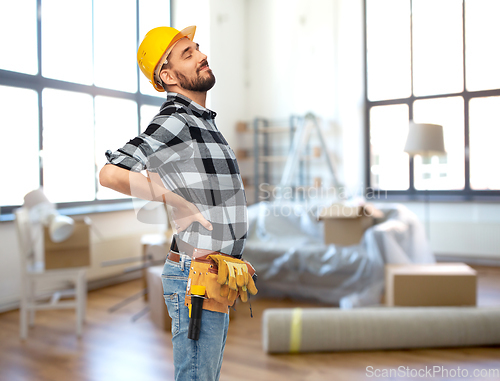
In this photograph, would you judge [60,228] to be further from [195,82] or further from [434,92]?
[434,92]

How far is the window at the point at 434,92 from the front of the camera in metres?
4.53

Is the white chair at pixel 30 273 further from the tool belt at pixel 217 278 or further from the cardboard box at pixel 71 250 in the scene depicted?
the tool belt at pixel 217 278

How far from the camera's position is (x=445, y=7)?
4.67 meters

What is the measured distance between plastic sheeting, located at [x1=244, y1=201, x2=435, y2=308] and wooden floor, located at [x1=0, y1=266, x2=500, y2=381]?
525 mm

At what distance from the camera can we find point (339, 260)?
304cm

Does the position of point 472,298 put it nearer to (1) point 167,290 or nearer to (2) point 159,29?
(1) point 167,290

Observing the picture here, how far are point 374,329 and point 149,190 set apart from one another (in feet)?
6.02

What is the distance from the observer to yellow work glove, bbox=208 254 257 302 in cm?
89

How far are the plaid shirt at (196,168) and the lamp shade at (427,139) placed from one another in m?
2.95

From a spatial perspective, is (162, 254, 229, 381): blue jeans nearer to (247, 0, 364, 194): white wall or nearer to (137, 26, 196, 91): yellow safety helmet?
(137, 26, 196, 91): yellow safety helmet

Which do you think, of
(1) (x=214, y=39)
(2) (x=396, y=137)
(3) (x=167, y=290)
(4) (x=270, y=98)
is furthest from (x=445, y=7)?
(3) (x=167, y=290)

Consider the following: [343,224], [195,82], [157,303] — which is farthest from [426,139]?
[195,82]

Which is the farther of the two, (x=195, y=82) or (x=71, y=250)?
(x=71, y=250)

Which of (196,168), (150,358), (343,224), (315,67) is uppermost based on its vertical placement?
(315,67)
